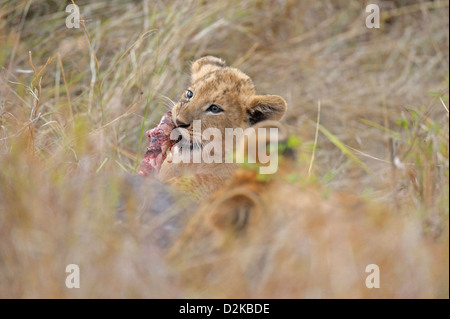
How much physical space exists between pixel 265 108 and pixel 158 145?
2.17 ft

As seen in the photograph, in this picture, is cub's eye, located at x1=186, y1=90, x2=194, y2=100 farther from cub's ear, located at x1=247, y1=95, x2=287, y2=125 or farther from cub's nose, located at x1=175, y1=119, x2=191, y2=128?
cub's ear, located at x1=247, y1=95, x2=287, y2=125

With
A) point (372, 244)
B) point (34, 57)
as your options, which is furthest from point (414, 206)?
point (34, 57)

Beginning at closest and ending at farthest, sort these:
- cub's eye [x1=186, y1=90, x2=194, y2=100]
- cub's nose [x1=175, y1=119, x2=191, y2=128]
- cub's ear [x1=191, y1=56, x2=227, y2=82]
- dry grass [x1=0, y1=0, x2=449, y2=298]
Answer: dry grass [x1=0, y1=0, x2=449, y2=298], cub's nose [x1=175, y1=119, x2=191, y2=128], cub's eye [x1=186, y1=90, x2=194, y2=100], cub's ear [x1=191, y1=56, x2=227, y2=82]

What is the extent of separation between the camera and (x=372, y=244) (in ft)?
8.17

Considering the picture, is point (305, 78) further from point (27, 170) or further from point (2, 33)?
point (27, 170)

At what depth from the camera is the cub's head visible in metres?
3.77

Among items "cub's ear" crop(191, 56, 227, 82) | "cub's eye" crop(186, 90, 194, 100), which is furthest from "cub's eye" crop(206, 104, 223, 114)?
"cub's ear" crop(191, 56, 227, 82)

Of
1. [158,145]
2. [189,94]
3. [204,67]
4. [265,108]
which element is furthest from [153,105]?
[265,108]

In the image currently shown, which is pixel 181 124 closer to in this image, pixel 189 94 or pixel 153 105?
pixel 189 94

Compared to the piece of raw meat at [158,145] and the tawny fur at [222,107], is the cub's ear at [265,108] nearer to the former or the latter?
the tawny fur at [222,107]

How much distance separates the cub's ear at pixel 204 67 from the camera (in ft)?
13.7

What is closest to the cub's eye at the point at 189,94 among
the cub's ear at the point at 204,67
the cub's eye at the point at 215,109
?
the cub's eye at the point at 215,109

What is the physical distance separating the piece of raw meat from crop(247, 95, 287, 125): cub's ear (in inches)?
18.7

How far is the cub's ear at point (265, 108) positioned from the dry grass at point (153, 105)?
0.38m
